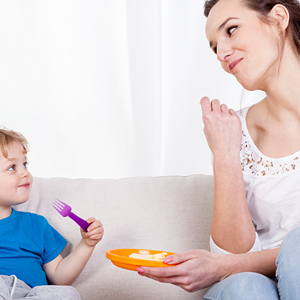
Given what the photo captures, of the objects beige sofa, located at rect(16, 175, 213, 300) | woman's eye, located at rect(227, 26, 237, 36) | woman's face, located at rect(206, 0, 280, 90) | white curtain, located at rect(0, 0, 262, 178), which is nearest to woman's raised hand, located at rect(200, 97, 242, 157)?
woman's face, located at rect(206, 0, 280, 90)

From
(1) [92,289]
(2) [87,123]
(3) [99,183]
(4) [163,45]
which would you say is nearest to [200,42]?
(4) [163,45]

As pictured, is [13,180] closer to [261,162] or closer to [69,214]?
[69,214]

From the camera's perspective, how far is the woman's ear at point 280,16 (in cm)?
111

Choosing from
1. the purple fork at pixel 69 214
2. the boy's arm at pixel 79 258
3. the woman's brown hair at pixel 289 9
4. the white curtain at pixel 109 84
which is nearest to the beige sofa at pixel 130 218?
the boy's arm at pixel 79 258

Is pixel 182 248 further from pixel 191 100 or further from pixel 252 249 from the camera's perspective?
pixel 191 100

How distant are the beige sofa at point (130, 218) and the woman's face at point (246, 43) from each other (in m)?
0.53

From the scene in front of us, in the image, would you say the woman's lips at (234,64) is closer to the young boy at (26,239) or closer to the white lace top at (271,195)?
the white lace top at (271,195)

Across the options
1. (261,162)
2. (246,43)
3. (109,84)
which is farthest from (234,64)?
(109,84)

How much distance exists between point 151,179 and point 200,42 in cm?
116

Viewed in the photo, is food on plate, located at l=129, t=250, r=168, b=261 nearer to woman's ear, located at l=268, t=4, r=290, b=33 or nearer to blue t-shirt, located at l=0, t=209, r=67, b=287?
blue t-shirt, located at l=0, t=209, r=67, b=287

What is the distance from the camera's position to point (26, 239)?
118 centimetres

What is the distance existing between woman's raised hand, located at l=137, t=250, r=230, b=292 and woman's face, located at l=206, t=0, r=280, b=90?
58 cm

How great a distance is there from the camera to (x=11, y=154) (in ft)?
3.95

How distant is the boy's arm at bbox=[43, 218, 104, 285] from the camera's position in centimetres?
114
